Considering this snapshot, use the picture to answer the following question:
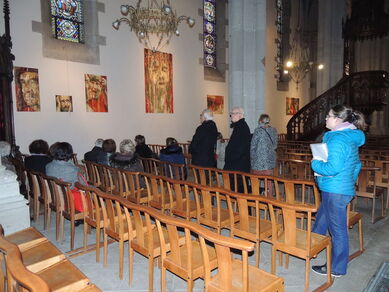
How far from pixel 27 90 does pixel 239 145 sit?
19.6 feet

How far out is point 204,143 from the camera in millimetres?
5066

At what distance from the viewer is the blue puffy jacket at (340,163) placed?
2566 mm

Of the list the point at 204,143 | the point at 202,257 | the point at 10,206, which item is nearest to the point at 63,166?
the point at 10,206

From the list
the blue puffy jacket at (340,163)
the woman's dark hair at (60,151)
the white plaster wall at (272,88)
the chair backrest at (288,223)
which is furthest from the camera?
the white plaster wall at (272,88)

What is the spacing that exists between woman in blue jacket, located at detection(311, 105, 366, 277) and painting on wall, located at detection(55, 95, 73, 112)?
7.34 meters

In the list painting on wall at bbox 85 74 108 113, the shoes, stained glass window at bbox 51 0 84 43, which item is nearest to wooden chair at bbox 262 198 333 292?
the shoes

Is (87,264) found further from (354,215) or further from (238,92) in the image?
(238,92)

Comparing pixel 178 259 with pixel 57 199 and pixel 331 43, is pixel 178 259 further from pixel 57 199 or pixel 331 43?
pixel 331 43

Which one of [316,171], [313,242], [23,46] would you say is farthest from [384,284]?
[23,46]

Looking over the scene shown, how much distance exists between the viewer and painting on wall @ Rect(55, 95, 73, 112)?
8.21 metres

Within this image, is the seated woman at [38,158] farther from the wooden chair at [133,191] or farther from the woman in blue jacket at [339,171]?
the woman in blue jacket at [339,171]

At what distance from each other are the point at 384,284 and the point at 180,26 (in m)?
10.3


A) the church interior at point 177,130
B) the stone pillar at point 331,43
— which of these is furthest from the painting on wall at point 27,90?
the stone pillar at point 331,43

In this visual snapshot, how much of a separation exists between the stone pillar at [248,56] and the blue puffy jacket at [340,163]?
4422 millimetres
